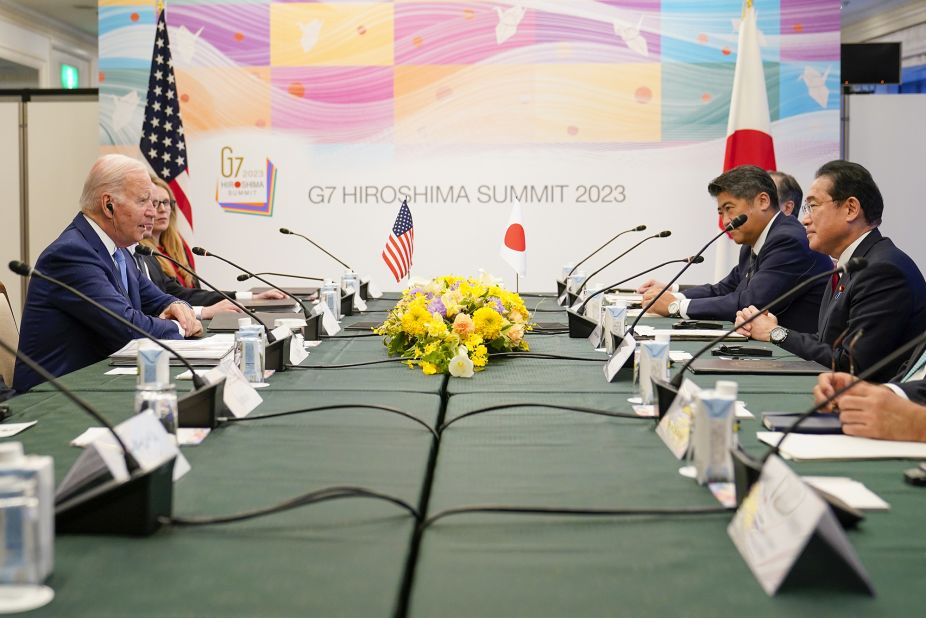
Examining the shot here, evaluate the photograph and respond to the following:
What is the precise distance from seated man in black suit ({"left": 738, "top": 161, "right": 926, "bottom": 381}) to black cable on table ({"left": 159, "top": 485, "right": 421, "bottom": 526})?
1.56 metres

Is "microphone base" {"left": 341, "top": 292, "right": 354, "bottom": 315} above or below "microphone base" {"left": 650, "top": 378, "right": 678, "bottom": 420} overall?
above

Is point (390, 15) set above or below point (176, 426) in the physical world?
above

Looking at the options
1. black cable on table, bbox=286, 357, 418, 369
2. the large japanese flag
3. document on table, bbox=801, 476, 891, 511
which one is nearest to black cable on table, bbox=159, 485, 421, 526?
document on table, bbox=801, 476, 891, 511

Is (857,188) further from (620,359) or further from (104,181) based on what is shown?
(104,181)

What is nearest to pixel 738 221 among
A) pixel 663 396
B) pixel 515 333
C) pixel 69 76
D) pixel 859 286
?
pixel 859 286

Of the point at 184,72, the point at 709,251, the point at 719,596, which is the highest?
the point at 184,72

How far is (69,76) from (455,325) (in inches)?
347

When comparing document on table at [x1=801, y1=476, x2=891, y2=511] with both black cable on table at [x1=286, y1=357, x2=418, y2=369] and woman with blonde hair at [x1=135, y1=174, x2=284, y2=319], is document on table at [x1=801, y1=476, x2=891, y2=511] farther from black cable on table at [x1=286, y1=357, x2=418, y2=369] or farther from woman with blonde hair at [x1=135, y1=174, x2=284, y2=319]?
woman with blonde hair at [x1=135, y1=174, x2=284, y2=319]

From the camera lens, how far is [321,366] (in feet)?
8.41

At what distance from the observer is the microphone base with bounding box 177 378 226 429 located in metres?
1.71

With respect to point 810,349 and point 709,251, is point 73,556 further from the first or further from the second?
point 709,251

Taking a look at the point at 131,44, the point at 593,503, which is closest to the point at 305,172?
the point at 131,44

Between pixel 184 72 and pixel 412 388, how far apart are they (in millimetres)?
4675

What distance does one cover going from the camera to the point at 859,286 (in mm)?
2645
